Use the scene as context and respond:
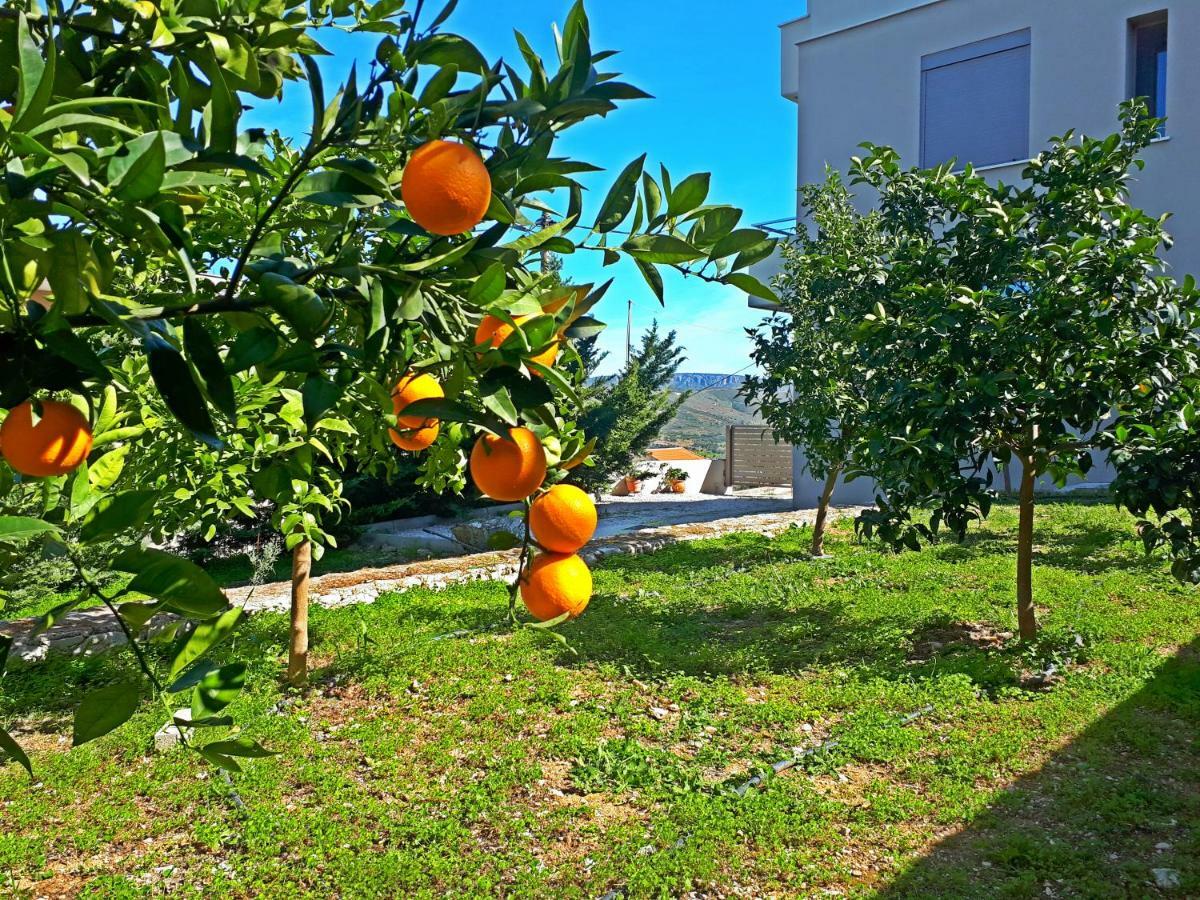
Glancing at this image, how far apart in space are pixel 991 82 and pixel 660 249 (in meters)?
12.0

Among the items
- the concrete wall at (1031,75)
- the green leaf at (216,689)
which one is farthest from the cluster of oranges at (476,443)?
the concrete wall at (1031,75)

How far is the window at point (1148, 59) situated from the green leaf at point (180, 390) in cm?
1190

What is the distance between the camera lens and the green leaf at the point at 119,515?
28.5 inches

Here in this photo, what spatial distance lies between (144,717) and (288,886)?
5.84 ft

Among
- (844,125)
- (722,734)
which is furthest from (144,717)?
(844,125)

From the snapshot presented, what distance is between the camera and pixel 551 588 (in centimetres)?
90

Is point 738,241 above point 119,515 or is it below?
above

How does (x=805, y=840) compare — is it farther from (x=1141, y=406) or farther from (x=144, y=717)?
(x=144, y=717)

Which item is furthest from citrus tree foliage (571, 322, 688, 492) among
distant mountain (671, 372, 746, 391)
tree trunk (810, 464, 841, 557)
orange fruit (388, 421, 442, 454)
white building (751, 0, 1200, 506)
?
orange fruit (388, 421, 442, 454)

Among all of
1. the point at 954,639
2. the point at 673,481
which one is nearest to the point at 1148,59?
the point at 954,639

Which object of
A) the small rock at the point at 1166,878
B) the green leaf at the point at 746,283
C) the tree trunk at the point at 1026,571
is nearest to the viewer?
the green leaf at the point at 746,283

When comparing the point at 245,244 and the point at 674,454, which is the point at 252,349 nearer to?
the point at 245,244

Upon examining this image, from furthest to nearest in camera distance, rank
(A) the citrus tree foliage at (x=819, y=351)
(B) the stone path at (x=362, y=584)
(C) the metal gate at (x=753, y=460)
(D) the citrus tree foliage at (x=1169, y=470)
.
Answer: (C) the metal gate at (x=753, y=460) → (A) the citrus tree foliage at (x=819, y=351) → (B) the stone path at (x=362, y=584) → (D) the citrus tree foliage at (x=1169, y=470)

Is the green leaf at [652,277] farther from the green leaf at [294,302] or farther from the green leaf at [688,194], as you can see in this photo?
the green leaf at [294,302]
